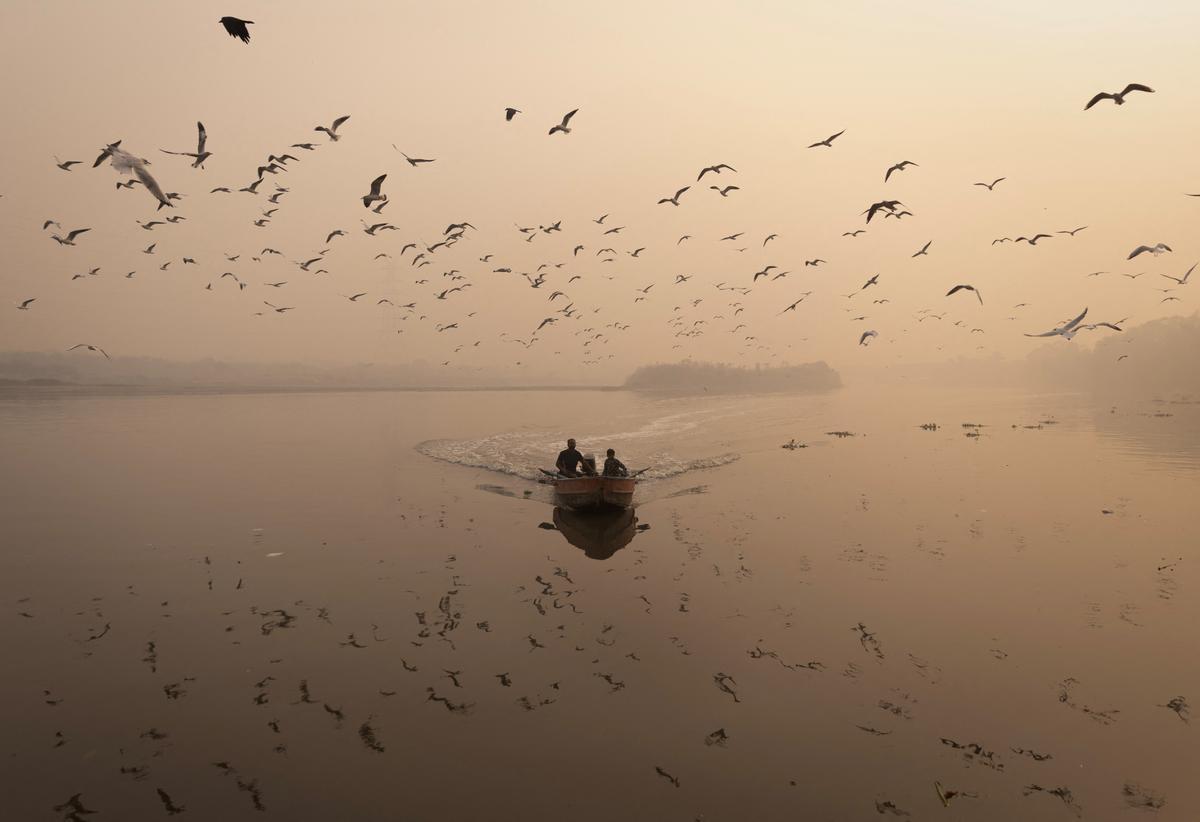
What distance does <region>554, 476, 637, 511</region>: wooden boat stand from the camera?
20500 mm

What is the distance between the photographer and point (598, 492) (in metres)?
20.5

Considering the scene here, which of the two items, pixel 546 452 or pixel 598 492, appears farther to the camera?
pixel 546 452

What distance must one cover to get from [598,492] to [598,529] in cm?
152

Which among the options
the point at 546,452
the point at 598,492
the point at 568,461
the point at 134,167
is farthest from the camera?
the point at 546,452

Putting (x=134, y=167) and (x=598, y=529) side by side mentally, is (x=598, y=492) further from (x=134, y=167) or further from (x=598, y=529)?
(x=134, y=167)

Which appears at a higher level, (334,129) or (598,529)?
(334,129)

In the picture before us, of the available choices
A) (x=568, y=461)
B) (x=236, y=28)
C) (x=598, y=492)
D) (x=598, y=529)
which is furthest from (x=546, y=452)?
(x=236, y=28)

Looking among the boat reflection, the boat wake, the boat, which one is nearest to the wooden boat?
the boat

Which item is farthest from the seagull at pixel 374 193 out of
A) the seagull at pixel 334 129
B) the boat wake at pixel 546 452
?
the boat wake at pixel 546 452

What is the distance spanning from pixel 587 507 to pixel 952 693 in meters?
13.0

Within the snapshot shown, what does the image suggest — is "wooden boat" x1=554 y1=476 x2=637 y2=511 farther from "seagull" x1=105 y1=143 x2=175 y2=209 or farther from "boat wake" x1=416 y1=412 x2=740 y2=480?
"seagull" x1=105 y1=143 x2=175 y2=209

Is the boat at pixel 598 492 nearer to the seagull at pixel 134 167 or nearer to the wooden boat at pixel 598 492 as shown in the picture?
the wooden boat at pixel 598 492

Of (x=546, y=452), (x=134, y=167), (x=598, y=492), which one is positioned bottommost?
(x=546, y=452)

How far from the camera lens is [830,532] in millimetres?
18375
